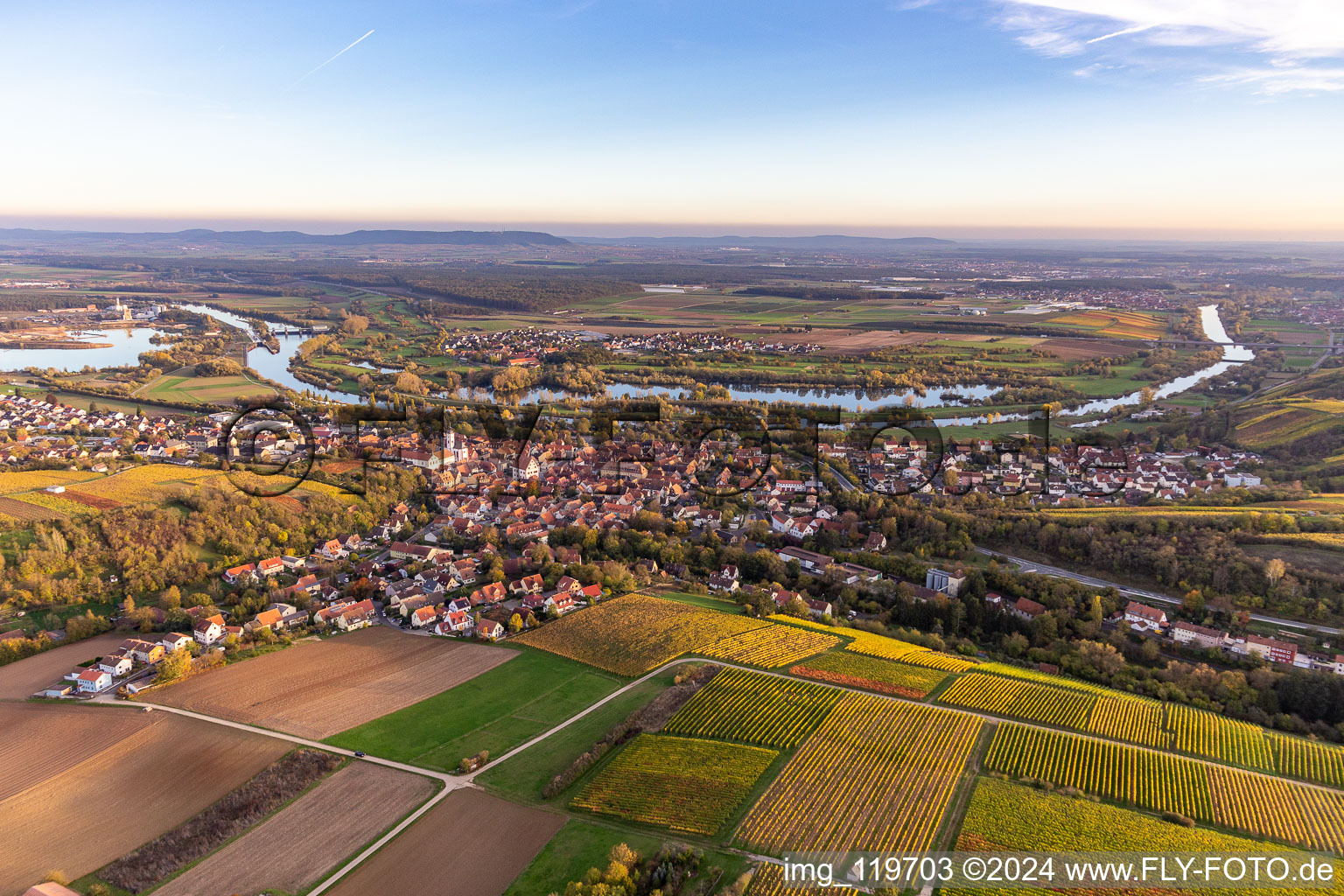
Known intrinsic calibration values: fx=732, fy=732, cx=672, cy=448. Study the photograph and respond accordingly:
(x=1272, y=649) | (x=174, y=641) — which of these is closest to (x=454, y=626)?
(x=174, y=641)

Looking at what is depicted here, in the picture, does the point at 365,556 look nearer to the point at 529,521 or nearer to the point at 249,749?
the point at 529,521

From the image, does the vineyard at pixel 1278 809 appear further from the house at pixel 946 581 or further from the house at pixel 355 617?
the house at pixel 355 617

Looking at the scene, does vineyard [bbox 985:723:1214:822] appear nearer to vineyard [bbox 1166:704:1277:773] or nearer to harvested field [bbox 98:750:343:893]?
vineyard [bbox 1166:704:1277:773]

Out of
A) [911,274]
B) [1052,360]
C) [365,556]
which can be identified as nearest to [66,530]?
[365,556]

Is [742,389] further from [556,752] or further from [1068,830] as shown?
[1068,830]

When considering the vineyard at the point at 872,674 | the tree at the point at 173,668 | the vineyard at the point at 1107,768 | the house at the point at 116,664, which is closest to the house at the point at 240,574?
the house at the point at 116,664

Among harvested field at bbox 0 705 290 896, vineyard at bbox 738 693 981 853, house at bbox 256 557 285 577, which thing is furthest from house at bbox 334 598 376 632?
vineyard at bbox 738 693 981 853
